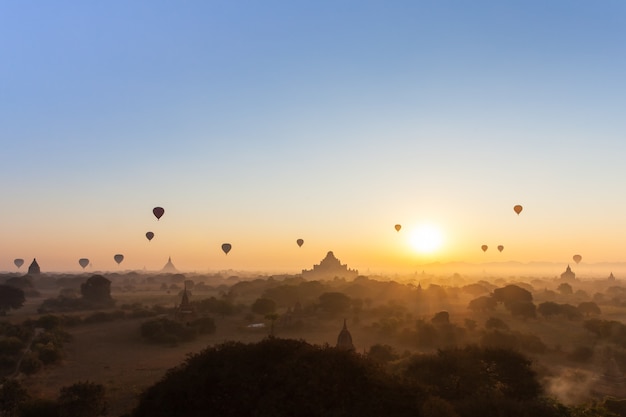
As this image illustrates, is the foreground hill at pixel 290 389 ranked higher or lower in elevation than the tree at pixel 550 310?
higher

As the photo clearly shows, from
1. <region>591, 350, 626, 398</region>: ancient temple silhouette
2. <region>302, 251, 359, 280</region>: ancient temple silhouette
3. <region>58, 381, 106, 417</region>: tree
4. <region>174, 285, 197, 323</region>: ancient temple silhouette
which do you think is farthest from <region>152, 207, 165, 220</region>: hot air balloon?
<region>302, 251, 359, 280</region>: ancient temple silhouette

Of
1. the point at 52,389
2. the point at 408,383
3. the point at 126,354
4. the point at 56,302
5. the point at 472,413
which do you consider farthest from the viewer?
the point at 56,302

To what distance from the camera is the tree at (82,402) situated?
2292 centimetres

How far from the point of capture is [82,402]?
23.4m

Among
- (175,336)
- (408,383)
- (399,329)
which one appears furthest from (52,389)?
(399,329)

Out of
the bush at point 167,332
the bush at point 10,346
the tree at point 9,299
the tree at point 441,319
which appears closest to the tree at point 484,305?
the tree at point 441,319

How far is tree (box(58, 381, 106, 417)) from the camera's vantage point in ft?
75.2

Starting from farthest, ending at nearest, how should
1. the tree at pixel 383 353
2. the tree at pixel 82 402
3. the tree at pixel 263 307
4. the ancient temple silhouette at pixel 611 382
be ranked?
the tree at pixel 263 307 < the tree at pixel 383 353 < the ancient temple silhouette at pixel 611 382 < the tree at pixel 82 402

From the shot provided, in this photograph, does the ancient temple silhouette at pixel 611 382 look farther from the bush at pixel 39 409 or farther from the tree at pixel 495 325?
the bush at pixel 39 409

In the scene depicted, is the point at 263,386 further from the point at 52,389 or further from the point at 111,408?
the point at 52,389

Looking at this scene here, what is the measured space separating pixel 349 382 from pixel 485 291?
117124 mm

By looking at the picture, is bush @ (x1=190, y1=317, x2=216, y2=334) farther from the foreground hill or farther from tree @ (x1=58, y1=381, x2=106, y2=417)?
the foreground hill

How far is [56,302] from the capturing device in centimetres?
8256

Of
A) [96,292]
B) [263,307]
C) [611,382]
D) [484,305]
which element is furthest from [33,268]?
[611,382]
